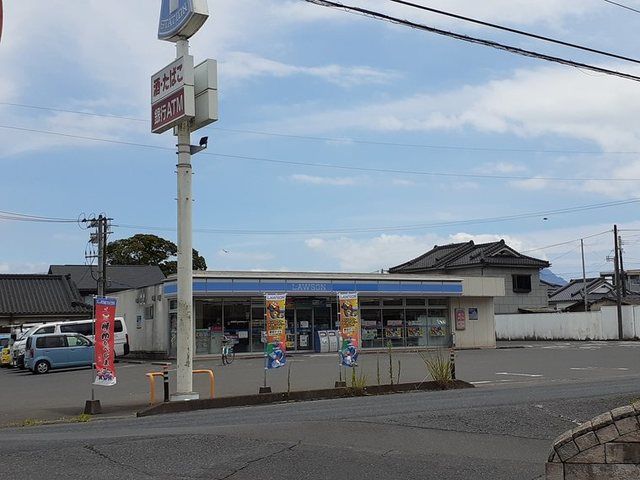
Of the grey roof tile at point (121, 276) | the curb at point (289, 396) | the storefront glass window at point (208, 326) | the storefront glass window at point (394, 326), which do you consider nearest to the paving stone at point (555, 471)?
the curb at point (289, 396)

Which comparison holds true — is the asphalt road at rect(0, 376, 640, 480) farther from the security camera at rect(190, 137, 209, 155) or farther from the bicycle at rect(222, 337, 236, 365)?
the bicycle at rect(222, 337, 236, 365)

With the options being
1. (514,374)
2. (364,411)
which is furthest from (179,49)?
(514,374)

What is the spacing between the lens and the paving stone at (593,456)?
15.8 feet

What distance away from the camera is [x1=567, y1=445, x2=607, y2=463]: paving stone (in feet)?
15.8

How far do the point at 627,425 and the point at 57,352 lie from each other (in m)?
27.1

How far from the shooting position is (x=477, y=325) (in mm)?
40406

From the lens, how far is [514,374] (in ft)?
70.1

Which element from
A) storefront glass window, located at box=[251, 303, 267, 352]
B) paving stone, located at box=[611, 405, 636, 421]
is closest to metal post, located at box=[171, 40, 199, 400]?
paving stone, located at box=[611, 405, 636, 421]

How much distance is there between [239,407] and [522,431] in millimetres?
6867

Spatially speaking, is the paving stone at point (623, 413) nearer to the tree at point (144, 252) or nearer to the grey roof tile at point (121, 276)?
the grey roof tile at point (121, 276)

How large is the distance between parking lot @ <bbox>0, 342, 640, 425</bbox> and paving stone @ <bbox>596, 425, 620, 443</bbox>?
37.4 ft

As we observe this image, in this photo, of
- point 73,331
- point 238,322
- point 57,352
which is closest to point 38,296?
point 73,331

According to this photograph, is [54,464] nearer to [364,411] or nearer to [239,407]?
[364,411]

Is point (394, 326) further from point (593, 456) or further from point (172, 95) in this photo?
point (593, 456)
